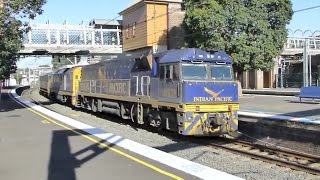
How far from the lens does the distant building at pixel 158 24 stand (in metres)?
44.0

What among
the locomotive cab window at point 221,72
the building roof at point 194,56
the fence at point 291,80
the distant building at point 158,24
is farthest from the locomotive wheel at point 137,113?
the fence at point 291,80

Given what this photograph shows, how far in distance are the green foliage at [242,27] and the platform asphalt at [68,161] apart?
21.2m

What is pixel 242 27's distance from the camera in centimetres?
3550

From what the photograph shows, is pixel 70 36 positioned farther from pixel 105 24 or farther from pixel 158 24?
pixel 158 24

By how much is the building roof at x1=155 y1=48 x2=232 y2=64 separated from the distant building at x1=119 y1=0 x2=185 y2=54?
25.7m

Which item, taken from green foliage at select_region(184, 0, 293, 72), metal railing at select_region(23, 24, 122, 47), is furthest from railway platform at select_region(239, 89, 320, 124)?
metal railing at select_region(23, 24, 122, 47)

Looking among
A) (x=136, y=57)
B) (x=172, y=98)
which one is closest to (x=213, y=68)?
(x=172, y=98)

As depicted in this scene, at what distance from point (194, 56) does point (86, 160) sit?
6892 millimetres

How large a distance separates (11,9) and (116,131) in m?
9.85

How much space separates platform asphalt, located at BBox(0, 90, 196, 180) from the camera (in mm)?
8977

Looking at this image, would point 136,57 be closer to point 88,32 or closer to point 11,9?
point 11,9

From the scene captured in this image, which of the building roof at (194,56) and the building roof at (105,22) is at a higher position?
the building roof at (105,22)

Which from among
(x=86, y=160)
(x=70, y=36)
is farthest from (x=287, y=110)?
(x=70, y=36)

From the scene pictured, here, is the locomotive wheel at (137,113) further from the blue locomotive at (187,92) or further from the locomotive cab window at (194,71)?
the locomotive cab window at (194,71)
